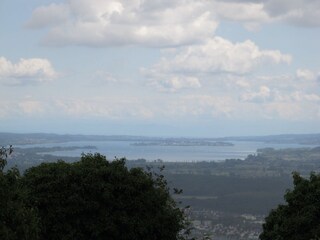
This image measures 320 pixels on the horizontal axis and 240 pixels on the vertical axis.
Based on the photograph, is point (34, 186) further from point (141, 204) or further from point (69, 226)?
point (141, 204)

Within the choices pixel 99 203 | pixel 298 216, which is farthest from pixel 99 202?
pixel 298 216

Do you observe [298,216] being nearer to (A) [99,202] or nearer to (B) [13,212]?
(A) [99,202]

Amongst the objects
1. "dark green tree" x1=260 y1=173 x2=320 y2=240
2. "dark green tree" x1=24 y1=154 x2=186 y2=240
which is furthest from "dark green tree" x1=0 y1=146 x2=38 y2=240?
"dark green tree" x1=260 y1=173 x2=320 y2=240

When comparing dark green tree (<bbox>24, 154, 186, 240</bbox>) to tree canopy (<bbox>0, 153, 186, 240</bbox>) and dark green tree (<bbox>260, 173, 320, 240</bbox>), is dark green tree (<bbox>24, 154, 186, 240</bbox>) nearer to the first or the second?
tree canopy (<bbox>0, 153, 186, 240</bbox>)

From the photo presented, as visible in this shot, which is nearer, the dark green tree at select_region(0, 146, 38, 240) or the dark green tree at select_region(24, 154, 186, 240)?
the dark green tree at select_region(0, 146, 38, 240)

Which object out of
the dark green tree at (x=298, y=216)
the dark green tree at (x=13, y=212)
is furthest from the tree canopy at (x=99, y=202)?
the dark green tree at (x=13, y=212)

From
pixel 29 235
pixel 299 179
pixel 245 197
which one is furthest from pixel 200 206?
pixel 29 235

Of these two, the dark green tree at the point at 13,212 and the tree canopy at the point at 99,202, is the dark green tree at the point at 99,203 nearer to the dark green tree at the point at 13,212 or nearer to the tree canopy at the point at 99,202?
the tree canopy at the point at 99,202
